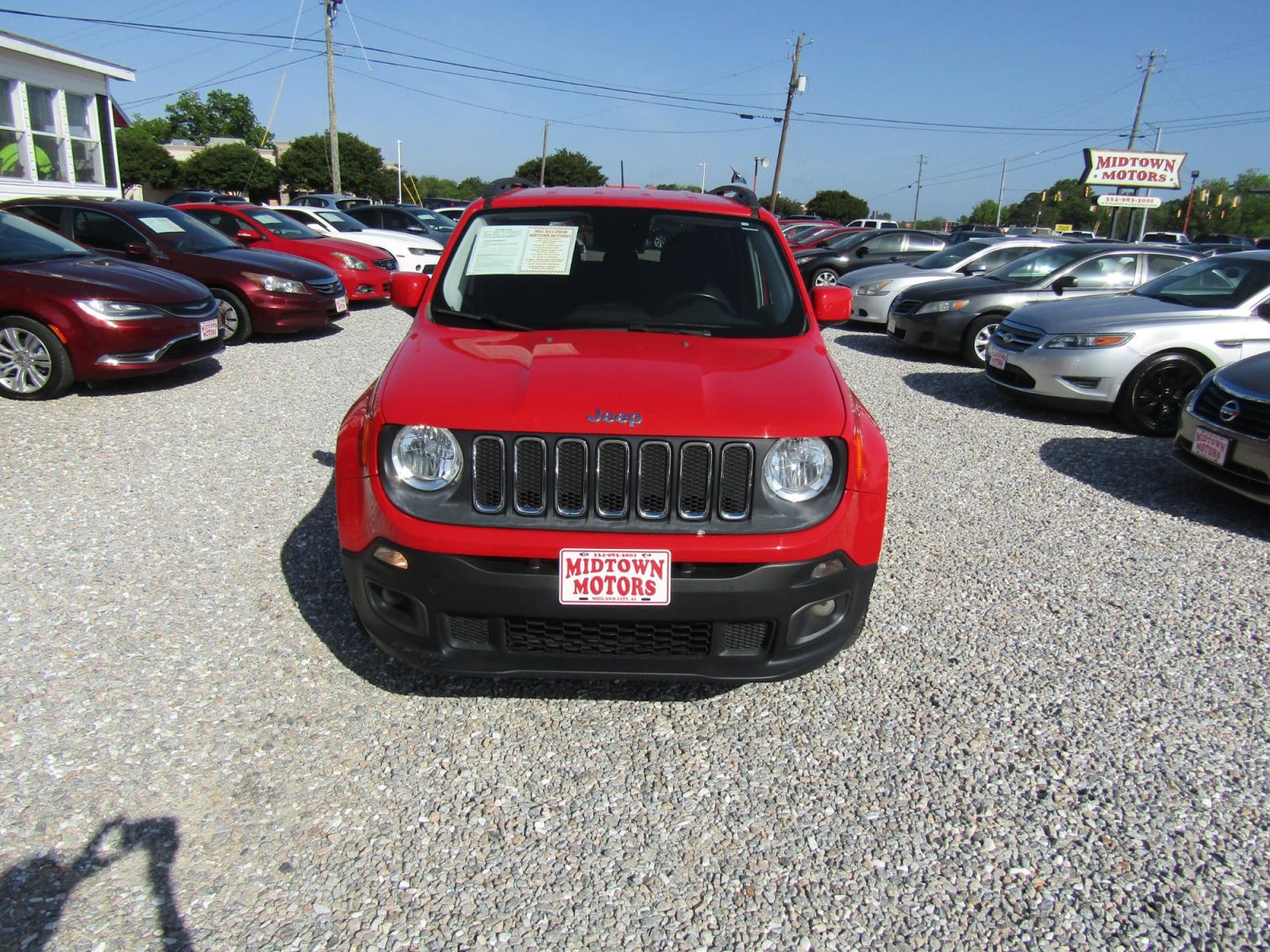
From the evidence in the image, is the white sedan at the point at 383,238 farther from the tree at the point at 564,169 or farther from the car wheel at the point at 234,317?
the tree at the point at 564,169

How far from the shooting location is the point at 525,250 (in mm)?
3777

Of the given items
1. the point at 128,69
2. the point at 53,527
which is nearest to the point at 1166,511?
the point at 53,527

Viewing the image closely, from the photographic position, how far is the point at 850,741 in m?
2.97

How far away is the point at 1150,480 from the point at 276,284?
29.2ft

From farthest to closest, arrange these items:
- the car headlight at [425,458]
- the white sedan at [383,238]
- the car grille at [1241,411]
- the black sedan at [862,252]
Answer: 1. the black sedan at [862,252]
2. the white sedan at [383,238]
3. the car grille at [1241,411]
4. the car headlight at [425,458]

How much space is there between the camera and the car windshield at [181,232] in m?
9.79

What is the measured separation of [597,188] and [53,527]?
3.36 metres

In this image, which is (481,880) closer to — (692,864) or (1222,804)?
(692,864)

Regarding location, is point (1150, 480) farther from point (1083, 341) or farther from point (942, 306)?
point (942, 306)

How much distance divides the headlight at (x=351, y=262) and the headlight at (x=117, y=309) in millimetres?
5728

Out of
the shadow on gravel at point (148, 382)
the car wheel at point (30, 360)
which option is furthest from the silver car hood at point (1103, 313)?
→ the car wheel at point (30, 360)

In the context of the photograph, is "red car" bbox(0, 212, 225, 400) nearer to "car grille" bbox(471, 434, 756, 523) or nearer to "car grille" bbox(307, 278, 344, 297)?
"car grille" bbox(307, 278, 344, 297)

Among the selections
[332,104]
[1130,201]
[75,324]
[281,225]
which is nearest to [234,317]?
[75,324]

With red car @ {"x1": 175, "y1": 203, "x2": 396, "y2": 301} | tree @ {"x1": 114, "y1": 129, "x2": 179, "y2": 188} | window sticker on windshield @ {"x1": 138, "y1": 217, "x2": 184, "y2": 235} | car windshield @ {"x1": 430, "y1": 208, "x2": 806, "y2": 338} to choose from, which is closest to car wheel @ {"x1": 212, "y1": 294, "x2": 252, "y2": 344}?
window sticker on windshield @ {"x1": 138, "y1": 217, "x2": 184, "y2": 235}
